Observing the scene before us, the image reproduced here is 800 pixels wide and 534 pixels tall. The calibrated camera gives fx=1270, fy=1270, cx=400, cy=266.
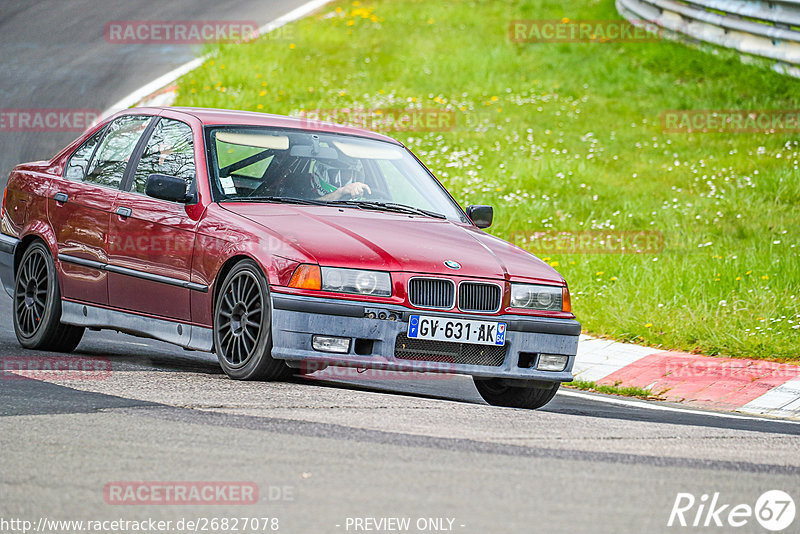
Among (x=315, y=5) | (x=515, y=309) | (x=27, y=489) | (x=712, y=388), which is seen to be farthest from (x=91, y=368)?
(x=315, y=5)

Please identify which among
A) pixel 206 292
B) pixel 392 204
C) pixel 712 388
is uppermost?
pixel 392 204

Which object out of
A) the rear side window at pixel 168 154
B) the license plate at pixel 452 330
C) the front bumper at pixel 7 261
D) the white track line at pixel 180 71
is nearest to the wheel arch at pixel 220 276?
the rear side window at pixel 168 154

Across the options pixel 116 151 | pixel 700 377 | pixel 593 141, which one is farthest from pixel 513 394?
pixel 593 141

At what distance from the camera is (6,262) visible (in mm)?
9422

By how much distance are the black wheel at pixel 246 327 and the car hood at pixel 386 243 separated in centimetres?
32

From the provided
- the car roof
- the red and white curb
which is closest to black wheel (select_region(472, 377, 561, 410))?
Answer: the red and white curb

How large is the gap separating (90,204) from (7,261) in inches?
46.7

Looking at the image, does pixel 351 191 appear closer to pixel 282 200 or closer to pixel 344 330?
pixel 282 200

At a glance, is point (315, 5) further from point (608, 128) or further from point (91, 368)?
point (91, 368)

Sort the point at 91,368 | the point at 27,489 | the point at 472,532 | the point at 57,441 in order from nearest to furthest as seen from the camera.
A: the point at 472,532 < the point at 27,489 < the point at 57,441 < the point at 91,368

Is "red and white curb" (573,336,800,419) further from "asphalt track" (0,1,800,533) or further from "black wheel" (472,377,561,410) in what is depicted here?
"black wheel" (472,377,561,410)

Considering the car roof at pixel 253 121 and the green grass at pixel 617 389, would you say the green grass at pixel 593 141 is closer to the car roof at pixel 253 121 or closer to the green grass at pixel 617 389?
the green grass at pixel 617 389

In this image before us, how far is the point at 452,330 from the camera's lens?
23.3 ft

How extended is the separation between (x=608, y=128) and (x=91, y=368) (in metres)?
13.0
